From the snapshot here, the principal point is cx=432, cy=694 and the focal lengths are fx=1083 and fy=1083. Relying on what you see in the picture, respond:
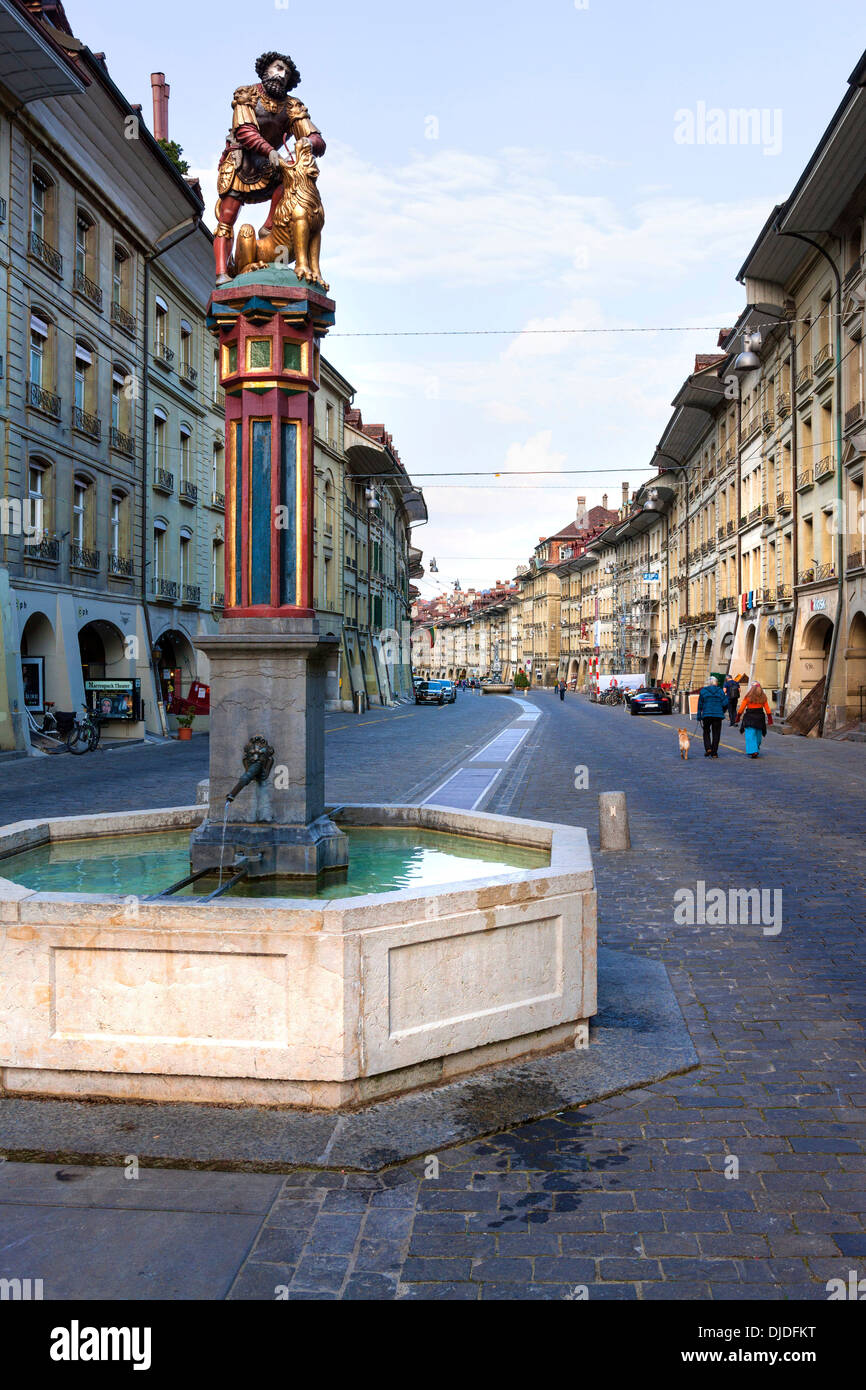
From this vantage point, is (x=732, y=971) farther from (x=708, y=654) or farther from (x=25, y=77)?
(x=708, y=654)

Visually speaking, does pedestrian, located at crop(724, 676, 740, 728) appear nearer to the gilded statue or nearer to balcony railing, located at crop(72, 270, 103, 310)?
balcony railing, located at crop(72, 270, 103, 310)

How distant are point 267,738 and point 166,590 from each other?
27778mm

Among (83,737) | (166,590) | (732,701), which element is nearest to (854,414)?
(732,701)

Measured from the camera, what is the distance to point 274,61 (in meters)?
6.61

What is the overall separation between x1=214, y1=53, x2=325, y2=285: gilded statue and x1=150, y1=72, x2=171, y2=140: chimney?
32810mm

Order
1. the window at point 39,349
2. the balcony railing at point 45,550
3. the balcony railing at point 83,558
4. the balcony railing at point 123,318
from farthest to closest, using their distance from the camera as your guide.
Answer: the balcony railing at point 123,318, the balcony railing at point 83,558, the window at point 39,349, the balcony railing at point 45,550

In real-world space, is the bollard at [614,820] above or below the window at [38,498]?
below

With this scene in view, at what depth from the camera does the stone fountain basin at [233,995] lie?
14.2 ft

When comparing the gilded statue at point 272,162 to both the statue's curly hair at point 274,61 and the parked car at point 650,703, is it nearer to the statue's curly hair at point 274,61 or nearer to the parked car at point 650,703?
the statue's curly hair at point 274,61

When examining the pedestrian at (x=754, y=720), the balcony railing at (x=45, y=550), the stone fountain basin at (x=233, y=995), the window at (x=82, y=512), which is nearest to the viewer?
the stone fountain basin at (x=233, y=995)

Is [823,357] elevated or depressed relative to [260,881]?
elevated

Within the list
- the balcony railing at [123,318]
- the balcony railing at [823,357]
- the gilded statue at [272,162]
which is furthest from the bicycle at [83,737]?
the balcony railing at [823,357]

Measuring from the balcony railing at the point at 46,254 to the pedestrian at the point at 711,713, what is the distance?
17560 mm

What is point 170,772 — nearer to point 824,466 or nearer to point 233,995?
point 233,995
